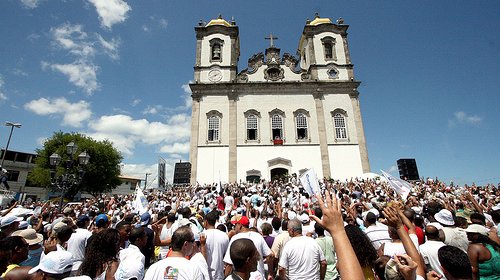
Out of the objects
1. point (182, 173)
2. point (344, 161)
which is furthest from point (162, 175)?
point (344, 161)

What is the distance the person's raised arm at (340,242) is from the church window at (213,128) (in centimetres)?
2613

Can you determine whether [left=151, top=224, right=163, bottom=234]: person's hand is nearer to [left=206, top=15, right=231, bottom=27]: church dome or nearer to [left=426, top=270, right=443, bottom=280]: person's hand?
[left=426, top=270, right=443, bottom=280]: person's hand

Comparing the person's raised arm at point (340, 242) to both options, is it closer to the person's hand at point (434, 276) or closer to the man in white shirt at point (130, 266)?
the person's hand at point (434, 276)

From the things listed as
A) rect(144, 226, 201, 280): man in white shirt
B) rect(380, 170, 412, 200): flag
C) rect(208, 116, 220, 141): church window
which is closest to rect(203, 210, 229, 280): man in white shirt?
rect(144, 226, 201, 280): man in white shirt

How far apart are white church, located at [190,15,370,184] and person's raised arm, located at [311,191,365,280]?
2435 centimetres

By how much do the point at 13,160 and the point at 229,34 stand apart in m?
40.4

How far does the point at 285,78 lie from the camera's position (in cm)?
2998

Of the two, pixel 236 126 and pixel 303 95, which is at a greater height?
pixel 303 95

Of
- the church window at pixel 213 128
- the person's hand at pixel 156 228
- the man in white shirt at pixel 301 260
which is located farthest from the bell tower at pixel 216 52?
the man in white shirt at pixel 301 260

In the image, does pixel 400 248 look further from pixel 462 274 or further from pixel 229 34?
pixel 229 34

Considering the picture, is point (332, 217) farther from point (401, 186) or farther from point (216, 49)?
point (216, 49)

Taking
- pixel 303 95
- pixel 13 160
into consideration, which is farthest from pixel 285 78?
pixel 13 160

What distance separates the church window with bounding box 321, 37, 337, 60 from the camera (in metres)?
31.2

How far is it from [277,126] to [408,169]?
13.1m
